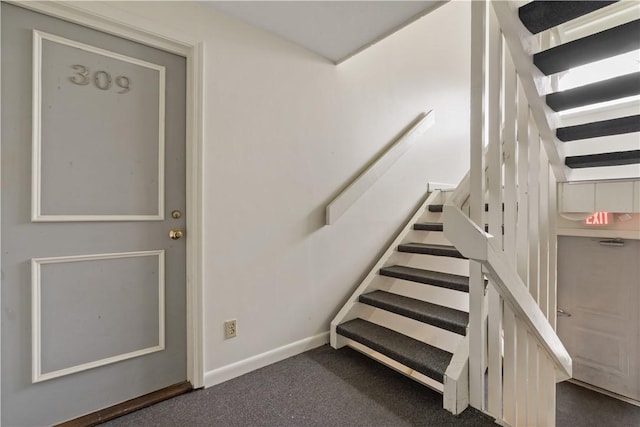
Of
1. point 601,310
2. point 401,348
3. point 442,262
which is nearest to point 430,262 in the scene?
point 442,262

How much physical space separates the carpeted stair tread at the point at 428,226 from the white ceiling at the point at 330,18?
1498 mm

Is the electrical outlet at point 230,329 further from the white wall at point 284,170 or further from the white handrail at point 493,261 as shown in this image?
the white handrail at point 493,261

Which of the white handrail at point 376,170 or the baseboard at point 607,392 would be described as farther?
the baseboard at point 607,392

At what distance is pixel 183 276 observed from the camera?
66.0 inches

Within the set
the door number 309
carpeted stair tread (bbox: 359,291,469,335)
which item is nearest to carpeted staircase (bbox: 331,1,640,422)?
carpeted stair tread (bbox: 359,291,469,335)

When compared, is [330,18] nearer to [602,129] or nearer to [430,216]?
[602,129]

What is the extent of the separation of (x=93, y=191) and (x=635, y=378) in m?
4.08

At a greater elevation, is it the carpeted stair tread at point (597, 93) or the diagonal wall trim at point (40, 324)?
the carpeted stair tread at point (597, 93)

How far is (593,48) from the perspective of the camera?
4.06ft

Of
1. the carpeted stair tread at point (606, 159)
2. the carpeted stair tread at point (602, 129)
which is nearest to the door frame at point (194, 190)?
the carpeted stair tread at point (602, 129)

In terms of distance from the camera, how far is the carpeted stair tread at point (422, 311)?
67.6 inches

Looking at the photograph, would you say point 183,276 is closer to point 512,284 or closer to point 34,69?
point 34,69

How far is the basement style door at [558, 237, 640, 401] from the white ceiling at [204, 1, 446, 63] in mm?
2584

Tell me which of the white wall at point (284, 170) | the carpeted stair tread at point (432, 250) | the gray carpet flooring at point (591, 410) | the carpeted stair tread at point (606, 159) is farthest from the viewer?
the gray carpet flooring at point (591, 410)
